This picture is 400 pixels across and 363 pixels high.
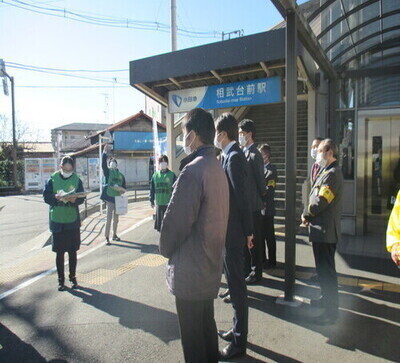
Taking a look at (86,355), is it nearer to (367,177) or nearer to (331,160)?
(331,160)

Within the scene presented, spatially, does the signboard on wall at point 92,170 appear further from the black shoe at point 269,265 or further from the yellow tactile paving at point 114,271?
the black shoe at point 269,265

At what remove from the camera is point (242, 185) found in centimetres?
296

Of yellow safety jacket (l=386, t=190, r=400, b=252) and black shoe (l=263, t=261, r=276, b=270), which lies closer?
yellow safety jacket (l=386, t=190, r=400, b=252)

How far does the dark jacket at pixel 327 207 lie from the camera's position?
136 inches

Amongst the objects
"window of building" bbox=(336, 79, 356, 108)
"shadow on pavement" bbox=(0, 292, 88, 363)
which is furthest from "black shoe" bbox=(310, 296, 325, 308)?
"window of building" bbox=(336, 79, 356, 108)

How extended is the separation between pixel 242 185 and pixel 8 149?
32984 mm

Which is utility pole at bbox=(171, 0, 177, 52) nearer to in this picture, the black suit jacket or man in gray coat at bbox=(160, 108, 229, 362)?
the black suit jacket

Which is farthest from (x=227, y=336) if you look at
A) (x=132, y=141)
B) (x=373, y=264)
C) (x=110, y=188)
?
(x=132, y=141)

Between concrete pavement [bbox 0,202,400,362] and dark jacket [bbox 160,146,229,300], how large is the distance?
1118mm

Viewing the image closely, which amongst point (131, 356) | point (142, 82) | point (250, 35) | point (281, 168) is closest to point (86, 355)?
point (131, 356)

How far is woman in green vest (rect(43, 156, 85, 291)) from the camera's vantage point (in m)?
4.44

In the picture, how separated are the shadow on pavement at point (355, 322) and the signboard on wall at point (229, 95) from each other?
4.66 m

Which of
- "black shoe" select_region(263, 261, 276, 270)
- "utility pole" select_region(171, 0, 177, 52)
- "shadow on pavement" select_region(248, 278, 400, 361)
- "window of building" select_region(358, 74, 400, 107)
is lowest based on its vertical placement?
"shadow on pavement" select_region(248, 278, 400, 361)

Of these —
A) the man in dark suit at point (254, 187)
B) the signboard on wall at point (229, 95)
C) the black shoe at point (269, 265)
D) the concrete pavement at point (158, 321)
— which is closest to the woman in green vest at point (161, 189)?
the concrete pavement at point (158, 321)
